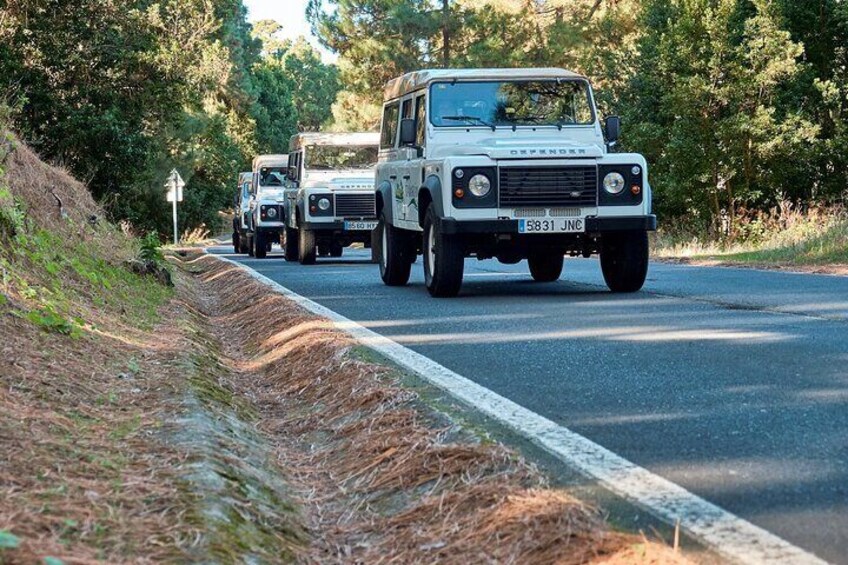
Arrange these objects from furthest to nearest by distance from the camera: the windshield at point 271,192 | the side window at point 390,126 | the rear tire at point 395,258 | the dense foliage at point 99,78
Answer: the windshield at point 271,192 < the dense foliage at point 99,78 < the side window at point 390,126 < the rear tire at point 395,258

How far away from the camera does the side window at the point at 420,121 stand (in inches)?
584

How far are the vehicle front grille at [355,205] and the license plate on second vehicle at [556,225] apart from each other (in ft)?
40.5

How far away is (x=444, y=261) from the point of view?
13312 millimetres

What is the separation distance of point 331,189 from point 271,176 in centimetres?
1055

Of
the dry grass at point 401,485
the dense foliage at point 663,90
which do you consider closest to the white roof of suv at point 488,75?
the dry grass at point 401,485

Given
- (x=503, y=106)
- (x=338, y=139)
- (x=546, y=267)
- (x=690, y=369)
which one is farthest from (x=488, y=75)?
(x=338, y=139)

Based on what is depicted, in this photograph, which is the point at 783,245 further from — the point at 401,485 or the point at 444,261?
the point at 401,485

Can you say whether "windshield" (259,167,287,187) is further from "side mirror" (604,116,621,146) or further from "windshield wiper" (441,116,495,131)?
"side mirror" (604,116,621,146)

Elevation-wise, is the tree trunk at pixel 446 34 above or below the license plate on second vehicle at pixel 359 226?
above

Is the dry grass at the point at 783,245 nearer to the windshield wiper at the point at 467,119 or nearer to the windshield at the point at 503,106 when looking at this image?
the windshield at the point at 503,106

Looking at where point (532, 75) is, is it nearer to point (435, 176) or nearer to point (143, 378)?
point (435, 176)

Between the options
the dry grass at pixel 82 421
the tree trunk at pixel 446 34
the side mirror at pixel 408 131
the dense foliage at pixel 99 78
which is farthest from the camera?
the tree trunk at pixel 446 34

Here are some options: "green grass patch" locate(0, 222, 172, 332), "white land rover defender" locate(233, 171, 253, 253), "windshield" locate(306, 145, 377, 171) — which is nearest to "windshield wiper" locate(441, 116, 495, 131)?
"green grass patch" locate(0, 222, 172, 332)

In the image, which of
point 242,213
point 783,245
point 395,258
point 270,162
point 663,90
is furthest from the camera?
point 242,213
